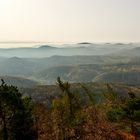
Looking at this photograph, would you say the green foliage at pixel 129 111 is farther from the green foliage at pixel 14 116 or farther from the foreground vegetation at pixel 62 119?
the green foliage at pixel 14 116

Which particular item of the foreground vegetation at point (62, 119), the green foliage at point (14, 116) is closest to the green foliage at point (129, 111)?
the foreground vegetation at point (62, 119)

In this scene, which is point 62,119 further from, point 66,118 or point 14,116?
point 14,116

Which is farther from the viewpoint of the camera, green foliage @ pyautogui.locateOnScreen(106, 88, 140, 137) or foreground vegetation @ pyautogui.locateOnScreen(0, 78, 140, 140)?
foreground vegetation @ pyautogui.locateOnScreen(0, 78, 140, 140)

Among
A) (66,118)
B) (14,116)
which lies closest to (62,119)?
(66,118)

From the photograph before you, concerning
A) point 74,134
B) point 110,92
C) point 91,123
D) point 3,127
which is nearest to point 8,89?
point 3,127

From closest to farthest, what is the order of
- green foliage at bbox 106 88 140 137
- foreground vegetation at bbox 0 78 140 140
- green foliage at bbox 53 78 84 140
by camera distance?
green foliage at bbox 106 88 140 137
foreground vegetation at bbox 0 78 140 140
green foliage at bbox 53 78 84 140

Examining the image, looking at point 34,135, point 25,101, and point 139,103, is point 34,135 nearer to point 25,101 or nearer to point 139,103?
point 25,101

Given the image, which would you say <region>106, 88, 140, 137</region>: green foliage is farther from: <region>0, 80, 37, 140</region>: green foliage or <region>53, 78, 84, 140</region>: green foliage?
<region>53, 78, 84, 140</region>: green foliage

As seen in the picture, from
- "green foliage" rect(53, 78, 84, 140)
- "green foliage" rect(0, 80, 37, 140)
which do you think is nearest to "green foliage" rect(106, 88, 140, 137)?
"green foliage" rect(0, 80, 37, 140)
